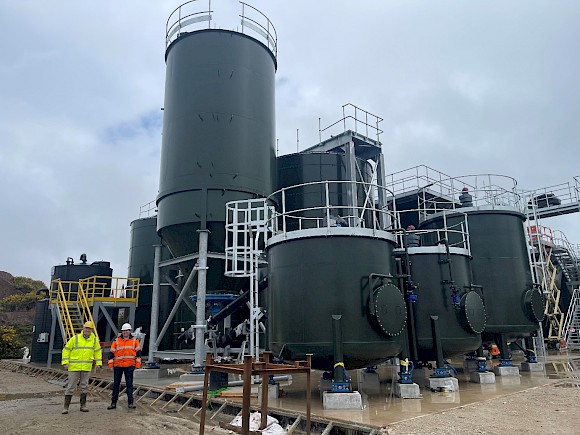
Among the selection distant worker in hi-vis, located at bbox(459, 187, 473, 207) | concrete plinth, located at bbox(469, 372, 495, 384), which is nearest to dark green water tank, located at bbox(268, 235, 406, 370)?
concrete plinth, located at bbox(469, 372, 495, 384)

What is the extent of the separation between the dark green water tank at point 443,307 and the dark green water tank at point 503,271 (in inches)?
75.0

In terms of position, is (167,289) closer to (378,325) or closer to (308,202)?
(308,202)

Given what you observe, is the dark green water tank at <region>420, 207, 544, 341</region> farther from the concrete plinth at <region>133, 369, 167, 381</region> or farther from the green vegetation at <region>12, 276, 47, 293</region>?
the green vegetation at <region>12, 276, 47, 293</region>

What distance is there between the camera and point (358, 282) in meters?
9.34

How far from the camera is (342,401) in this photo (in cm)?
832

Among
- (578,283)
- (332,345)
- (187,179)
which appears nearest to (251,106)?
(187,179)

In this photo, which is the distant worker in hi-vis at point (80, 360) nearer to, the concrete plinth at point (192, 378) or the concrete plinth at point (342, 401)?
the concrete plinth at point (192, 378)

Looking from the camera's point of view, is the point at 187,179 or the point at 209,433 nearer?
the point at 209,433

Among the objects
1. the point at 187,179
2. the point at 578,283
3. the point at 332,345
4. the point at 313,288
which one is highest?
the point at 187,179

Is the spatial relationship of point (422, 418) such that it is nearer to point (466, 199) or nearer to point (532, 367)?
A: point (532, 367)

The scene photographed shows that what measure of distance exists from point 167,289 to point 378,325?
15.1 meters

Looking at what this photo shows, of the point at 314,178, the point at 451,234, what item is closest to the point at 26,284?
the point at 314,178

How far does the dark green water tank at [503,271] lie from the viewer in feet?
44.4

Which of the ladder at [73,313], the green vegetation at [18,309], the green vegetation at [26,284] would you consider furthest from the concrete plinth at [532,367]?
the green vegetation at [26,284]
